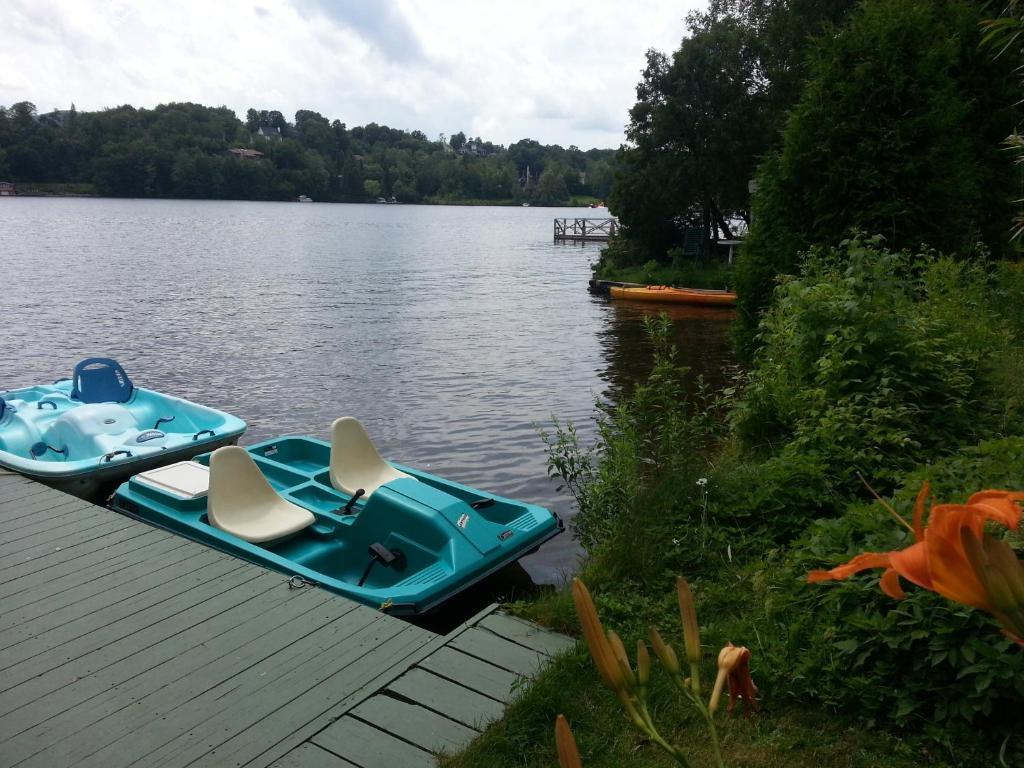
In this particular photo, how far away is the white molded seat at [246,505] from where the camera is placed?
629 centimetres

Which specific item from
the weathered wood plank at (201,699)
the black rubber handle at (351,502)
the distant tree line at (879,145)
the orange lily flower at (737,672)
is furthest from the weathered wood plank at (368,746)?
the distant tree line at (879,145)

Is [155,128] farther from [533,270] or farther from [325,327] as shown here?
[325,327]

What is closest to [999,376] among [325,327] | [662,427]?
[662,427]

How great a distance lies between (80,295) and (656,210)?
65.9ft

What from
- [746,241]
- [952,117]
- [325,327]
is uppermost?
[952,117]

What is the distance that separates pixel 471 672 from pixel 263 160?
436 feet

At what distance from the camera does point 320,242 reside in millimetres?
55500

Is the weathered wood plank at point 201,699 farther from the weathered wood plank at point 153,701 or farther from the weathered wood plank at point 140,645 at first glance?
the weathered wood plank at point 140,645

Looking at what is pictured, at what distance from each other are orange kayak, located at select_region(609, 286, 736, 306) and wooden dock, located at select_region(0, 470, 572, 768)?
1994 centimetres

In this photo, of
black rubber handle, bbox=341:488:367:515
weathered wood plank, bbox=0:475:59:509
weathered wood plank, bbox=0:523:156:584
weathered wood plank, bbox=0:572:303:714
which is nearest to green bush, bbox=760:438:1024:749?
weathered wood plank, bbox=0:572:303:714

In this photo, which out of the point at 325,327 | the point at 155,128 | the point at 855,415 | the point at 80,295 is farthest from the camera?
the point at 155,128

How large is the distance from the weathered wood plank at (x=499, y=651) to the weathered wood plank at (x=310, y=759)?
3.05ft

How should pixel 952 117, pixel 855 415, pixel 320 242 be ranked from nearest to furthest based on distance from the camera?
1. pixel 855 415
2. pixel 952 117
3. pixel 320 242

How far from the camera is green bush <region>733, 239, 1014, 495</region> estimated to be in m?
4.88
